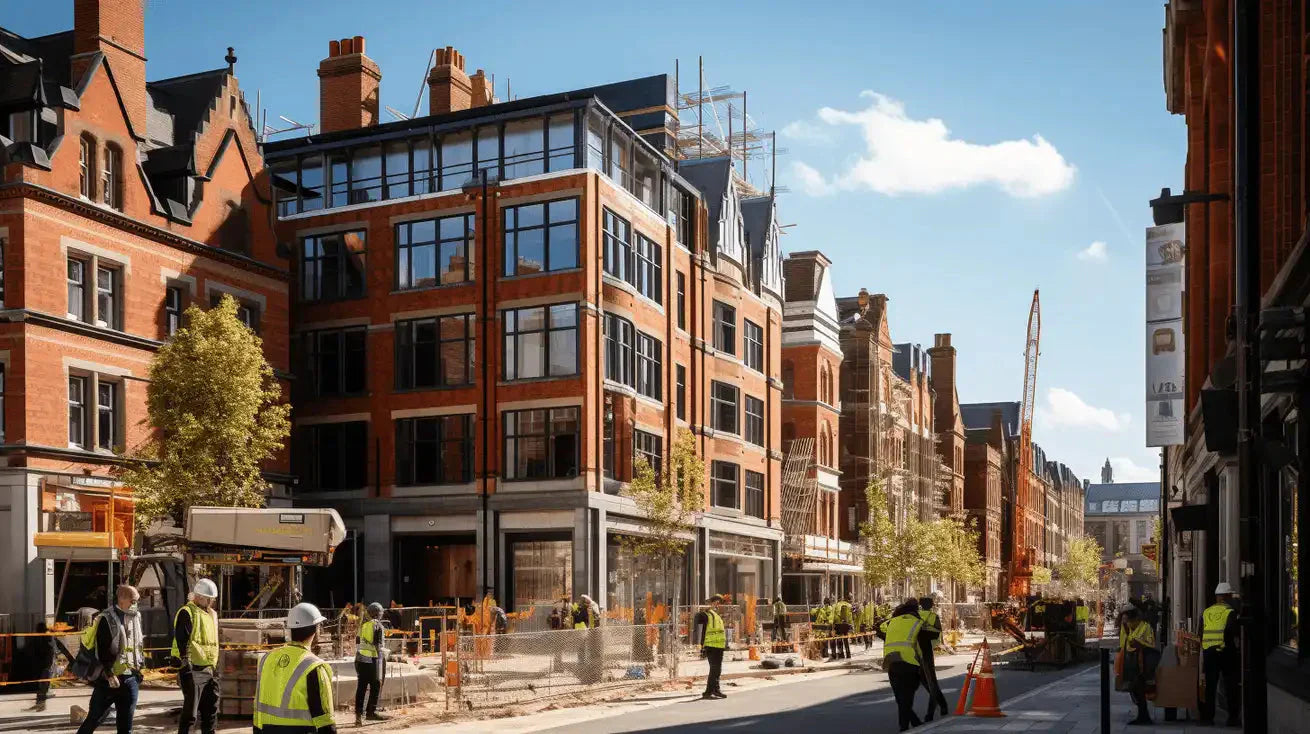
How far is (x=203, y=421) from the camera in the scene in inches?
1330

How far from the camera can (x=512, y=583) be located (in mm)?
45406

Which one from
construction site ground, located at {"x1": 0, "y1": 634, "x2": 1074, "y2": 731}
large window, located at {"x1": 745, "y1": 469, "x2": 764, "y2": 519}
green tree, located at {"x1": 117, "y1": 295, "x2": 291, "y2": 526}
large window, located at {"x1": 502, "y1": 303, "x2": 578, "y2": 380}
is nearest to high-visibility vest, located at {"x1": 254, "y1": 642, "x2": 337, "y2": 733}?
construction site ground, located at {"x1": 0, "y1": 634, "x2": 1074, "y2": 731}

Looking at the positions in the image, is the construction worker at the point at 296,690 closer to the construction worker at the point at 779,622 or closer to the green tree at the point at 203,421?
the green tree at the point at 203,421

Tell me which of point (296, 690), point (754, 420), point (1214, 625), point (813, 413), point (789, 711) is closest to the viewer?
point (296, 690)

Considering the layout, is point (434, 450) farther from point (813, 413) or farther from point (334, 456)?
point (813, 413)

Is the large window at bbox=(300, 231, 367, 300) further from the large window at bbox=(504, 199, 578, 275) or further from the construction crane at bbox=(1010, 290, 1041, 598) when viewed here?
the construction crane at bbox=(1010, 290, 1041, 598)

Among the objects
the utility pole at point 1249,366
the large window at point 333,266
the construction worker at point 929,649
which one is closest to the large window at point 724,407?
the large window at point 333,266

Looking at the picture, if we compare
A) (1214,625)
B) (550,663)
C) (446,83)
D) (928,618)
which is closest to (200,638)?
(928,618)

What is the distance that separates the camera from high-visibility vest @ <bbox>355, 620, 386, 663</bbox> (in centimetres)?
2175

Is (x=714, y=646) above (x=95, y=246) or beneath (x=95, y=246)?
beneath

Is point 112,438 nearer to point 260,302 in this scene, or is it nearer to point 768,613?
point 260,302

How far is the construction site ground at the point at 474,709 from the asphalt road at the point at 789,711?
700 millimetres

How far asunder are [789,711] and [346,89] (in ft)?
114

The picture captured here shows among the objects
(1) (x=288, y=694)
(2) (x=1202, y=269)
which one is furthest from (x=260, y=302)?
(1) (x=288, y=694)
